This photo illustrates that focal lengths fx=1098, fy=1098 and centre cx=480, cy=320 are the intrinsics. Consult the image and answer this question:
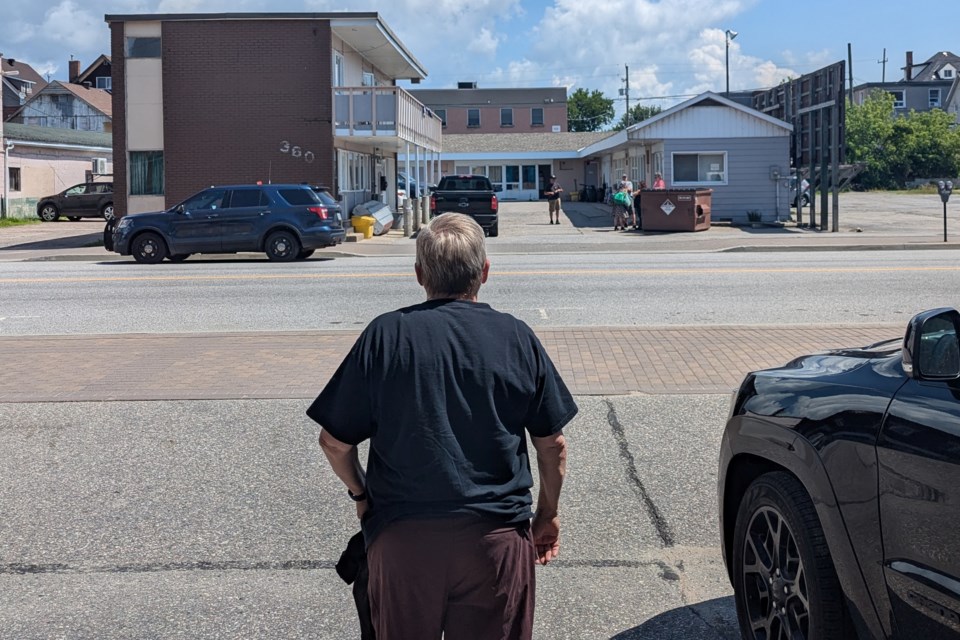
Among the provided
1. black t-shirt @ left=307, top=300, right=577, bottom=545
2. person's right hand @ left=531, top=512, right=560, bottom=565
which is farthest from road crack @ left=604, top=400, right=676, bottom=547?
black t-shirt @ left=307, top=300, right=577, bottom=545

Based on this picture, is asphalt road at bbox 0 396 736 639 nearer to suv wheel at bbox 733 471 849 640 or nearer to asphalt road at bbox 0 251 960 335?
suv wheel at bbox 733 471 849 640

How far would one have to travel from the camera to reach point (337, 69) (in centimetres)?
3325

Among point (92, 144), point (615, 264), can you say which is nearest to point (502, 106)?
point (92, 144)

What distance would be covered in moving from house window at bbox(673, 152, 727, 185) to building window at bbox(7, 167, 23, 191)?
2727 cm

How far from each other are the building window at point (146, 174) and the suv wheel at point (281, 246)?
10.3 meters

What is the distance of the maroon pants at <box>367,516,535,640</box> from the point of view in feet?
9.75

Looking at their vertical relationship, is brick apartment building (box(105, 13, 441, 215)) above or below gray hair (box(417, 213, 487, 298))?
above

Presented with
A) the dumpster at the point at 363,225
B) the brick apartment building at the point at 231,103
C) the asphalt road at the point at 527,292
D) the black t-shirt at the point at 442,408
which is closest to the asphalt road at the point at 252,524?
the black t-shirt at the point at 442,408

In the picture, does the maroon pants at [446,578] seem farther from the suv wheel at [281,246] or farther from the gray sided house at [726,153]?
the gray sided house at [726,153]

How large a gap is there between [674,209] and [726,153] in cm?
570

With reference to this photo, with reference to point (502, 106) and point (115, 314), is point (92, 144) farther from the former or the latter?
point (115, 314)

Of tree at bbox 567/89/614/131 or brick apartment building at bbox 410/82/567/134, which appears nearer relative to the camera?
brick apartment building at bbox 410/82/567/134

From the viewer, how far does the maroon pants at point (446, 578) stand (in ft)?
9.75

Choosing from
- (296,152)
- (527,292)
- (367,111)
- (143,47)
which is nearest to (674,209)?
(367,111)
